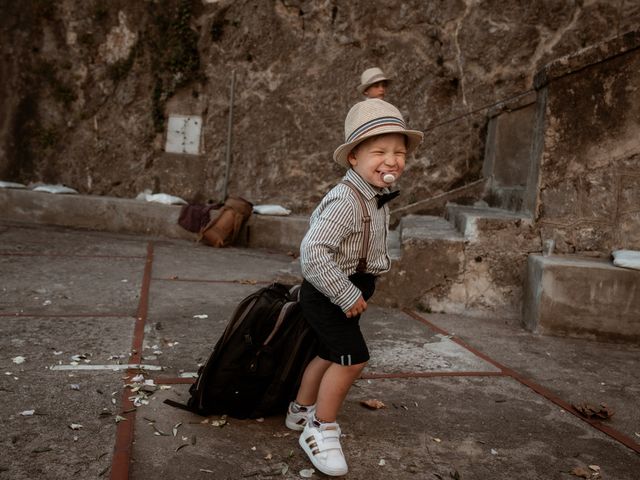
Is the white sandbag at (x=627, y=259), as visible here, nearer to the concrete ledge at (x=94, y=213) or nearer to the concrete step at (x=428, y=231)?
the concrete step at (x=428, y=231)

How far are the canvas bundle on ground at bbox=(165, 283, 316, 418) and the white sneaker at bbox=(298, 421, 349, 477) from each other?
0.25 m

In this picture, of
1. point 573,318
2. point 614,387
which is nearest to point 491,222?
point 573,318

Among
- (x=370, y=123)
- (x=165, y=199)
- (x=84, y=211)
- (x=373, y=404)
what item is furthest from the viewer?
(x=84, y=211)

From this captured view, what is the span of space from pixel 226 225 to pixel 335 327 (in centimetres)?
456

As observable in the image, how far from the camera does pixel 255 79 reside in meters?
7.26

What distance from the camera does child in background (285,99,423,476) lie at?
1.94 meters

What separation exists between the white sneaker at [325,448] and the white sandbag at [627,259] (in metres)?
2.44

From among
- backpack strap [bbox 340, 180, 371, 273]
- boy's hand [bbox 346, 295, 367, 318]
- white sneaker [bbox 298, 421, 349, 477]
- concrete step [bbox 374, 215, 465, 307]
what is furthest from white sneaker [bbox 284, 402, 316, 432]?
concrete step [bbox 374, 215, 465, 307]

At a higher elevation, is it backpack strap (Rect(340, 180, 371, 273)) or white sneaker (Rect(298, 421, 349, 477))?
backpack strap (Rect(340, 180, 371, 273))

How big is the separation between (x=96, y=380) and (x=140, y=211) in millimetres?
4846

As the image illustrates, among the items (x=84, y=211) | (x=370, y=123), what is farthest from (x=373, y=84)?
(x=84, y=211)

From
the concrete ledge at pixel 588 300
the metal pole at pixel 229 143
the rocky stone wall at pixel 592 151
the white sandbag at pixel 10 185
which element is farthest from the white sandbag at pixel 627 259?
the white sandbag at pixel 10 185

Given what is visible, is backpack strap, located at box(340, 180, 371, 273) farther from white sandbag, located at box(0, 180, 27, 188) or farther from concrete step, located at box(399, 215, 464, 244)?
white sandbag, located at box(0, 180, 27, 188)

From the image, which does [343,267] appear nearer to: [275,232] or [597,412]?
[597,412]
